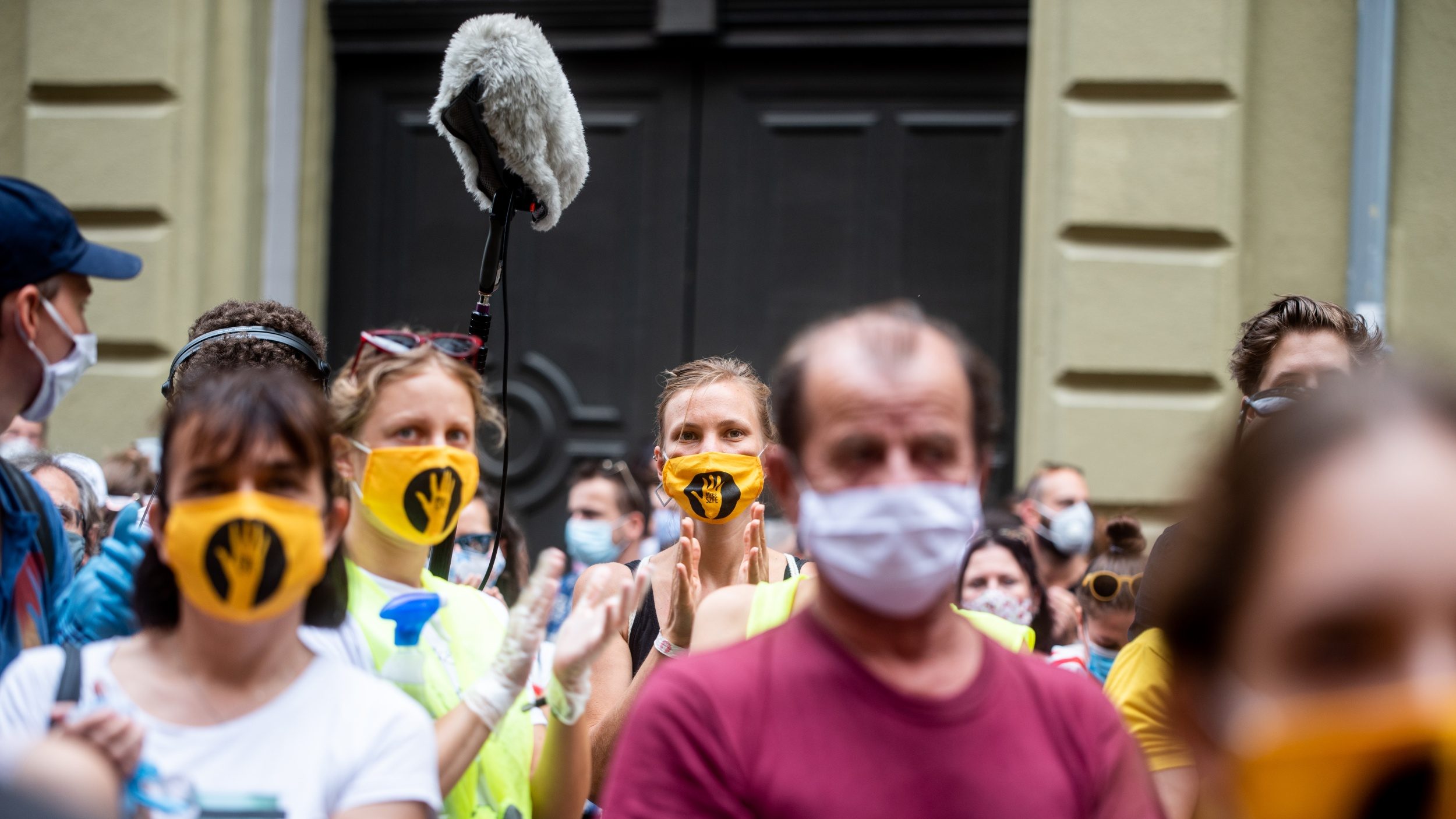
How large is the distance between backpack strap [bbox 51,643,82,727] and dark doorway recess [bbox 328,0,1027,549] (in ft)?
14.9

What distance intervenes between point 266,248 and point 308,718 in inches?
196

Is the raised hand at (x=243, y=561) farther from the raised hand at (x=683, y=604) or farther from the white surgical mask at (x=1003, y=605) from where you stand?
the white surgical mask at (x=1003, y=605)

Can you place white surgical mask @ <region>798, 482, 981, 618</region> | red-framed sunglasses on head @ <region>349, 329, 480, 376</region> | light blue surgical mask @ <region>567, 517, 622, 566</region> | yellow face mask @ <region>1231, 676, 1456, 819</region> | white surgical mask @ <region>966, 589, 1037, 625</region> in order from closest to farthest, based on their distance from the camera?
yellow face mask @ <region>1231, 676, 1456, 819</region> < white surgical mask @ <region>798, 482, 981, 618</region> < red-framed sunglasses on head @ <region>349, 329, 480, 376</region> < white surgical mask @ <region>966, 589, 1037, 625</region> < light blue surgical mask @ <region>567, 517, 622, 566</region>

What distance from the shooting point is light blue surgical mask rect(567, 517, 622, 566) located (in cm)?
562

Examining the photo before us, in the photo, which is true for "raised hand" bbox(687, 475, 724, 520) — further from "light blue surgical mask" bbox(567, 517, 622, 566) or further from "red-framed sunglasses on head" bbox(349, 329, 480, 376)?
"light blue surgical mask" bbox(567, 517, 622, 566)

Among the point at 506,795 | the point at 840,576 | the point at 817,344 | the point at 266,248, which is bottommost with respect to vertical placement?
the point at 506,795

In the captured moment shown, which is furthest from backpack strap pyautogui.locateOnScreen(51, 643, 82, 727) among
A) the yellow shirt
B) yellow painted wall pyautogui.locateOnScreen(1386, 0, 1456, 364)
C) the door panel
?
yellow painted wall pyautogui.locateOnScreen(1386, 0, 1456, 364)

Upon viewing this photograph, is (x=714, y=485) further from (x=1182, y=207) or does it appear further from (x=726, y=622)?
(x=1182, y=207)

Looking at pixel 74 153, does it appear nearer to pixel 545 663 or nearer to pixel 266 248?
pixel 266 248

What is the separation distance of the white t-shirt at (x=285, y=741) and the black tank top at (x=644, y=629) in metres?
1.26

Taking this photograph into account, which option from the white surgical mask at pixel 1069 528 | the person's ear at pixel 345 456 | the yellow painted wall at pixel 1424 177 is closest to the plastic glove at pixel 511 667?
the person's ear at pixel 345 456

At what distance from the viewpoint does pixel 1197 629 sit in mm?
1134

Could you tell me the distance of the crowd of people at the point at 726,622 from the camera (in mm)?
1056

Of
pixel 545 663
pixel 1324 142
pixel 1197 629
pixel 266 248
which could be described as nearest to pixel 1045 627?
pixel 545 663
